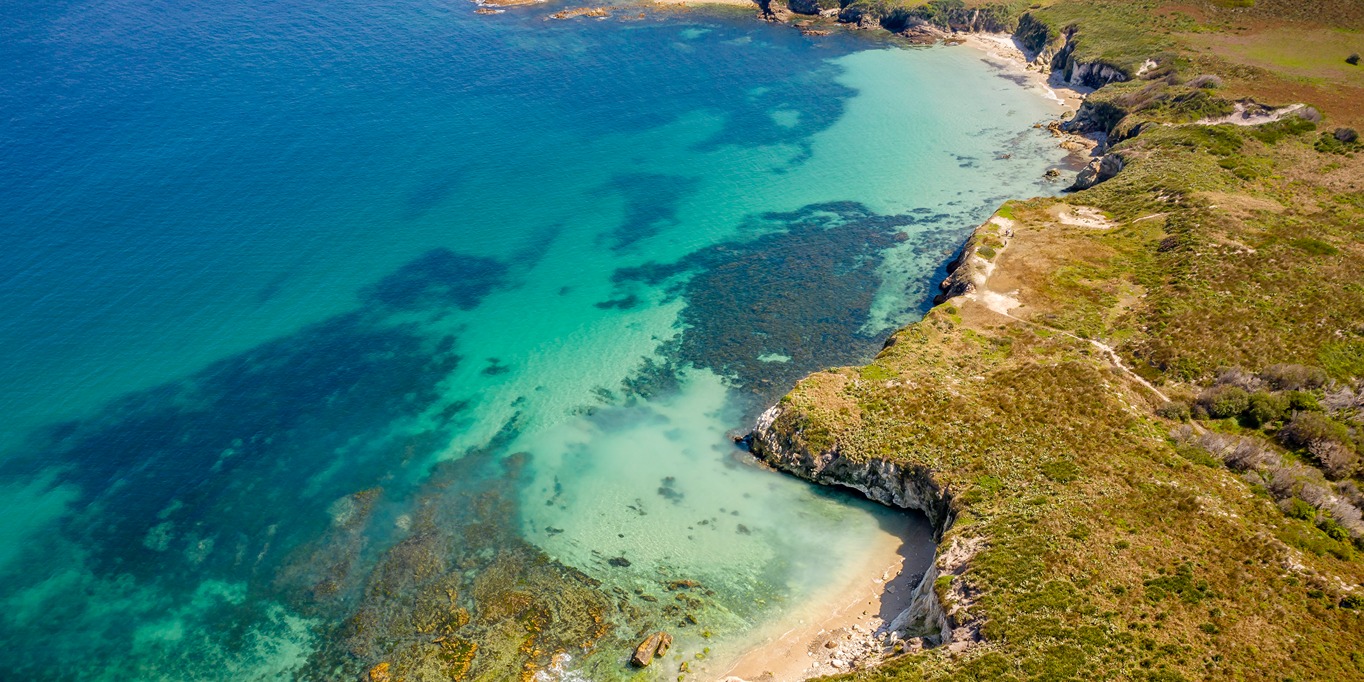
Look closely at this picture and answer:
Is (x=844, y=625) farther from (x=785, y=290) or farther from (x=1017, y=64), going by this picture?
(x=1017, y=64)

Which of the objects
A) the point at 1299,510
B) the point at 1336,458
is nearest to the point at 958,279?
the point at 1336,458

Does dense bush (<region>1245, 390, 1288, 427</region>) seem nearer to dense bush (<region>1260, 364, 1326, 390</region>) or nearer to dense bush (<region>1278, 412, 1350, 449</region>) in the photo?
dense bush (<region>1278, 412, 1350, 449</region>)

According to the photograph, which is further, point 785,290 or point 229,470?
point 785,290

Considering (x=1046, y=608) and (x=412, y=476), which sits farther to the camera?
(x=412, y=476)

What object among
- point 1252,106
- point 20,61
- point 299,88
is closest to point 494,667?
point 1252,106

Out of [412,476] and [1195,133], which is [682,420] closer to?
[412,476]

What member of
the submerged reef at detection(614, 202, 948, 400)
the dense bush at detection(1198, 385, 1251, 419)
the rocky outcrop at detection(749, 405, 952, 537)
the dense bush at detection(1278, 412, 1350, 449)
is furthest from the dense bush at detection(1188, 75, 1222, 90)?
the rocky outcrop at detection(749, 405, 952, 537)
